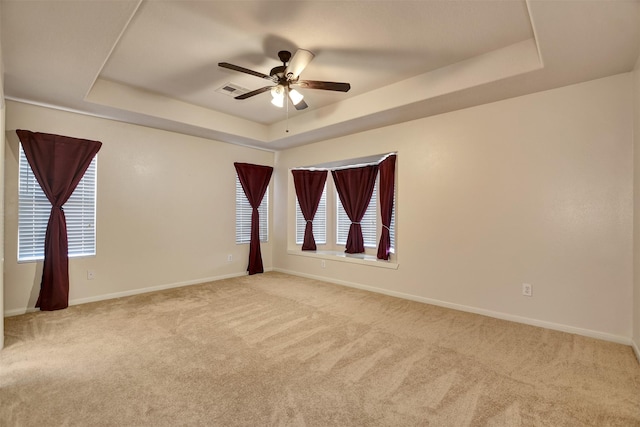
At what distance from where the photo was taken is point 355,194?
5547 millimetres

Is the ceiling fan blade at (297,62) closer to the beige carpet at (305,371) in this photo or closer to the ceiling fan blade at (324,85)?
the ceiling fan blade at (324,85)

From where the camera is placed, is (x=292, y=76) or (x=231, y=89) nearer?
(x=292, y=76)

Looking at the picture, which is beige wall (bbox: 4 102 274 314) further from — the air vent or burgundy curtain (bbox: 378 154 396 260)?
burgundy curtain (bbox: 378 154 396 260)

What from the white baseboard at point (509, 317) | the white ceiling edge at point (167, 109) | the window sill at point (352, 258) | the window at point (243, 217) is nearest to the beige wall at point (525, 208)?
the white baseboard at point (509, 317)

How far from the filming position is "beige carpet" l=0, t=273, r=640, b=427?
6.01 ft

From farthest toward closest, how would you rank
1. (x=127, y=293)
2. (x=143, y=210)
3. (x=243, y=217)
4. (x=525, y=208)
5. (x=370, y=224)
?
1. (x=243, y=217)
2. (x=370, y=224)
3. (x=143, y=210)
4. (x=127, y=293)
5. (x=525, y=208)

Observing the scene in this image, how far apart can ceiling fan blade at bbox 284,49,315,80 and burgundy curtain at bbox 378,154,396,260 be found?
2.26 m

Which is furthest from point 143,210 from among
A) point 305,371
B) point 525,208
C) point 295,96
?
point 525,208

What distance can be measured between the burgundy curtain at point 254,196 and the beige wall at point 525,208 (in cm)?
247

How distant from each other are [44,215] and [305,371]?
3.78 meters

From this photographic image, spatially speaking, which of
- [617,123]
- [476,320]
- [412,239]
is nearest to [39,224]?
[412,239]

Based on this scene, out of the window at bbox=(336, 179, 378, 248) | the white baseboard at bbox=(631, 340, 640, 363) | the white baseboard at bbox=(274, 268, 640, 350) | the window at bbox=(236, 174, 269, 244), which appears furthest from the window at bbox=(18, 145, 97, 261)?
the white baseboard at bbox=(631, 340, 640, 363)

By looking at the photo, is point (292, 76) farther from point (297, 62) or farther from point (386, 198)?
point (386, 198)

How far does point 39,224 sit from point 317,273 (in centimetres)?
394
